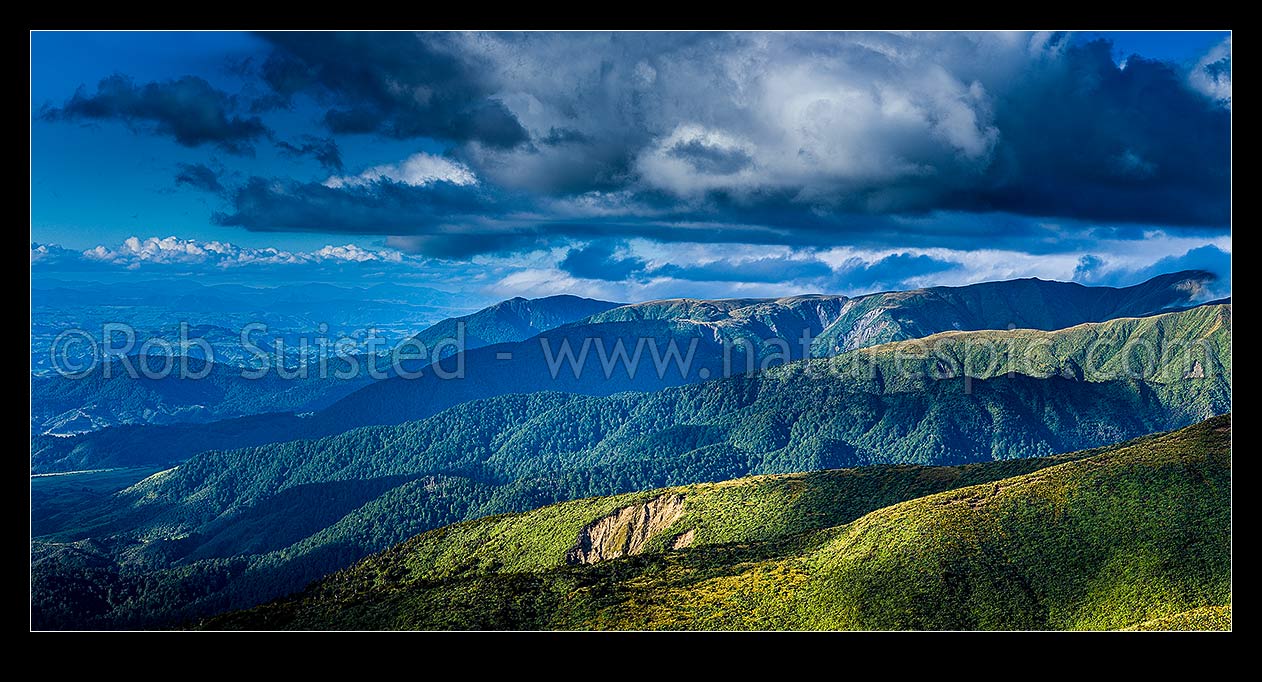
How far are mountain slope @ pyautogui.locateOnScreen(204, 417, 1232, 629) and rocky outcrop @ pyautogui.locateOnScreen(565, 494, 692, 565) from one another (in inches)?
1009

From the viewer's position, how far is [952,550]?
6153 centimetres

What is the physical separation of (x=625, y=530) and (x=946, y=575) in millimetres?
51245

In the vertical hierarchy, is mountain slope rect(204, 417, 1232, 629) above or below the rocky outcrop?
above

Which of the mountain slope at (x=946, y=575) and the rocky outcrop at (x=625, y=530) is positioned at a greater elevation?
the mountain slope at (x=946, y=575)

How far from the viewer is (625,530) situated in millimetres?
106625

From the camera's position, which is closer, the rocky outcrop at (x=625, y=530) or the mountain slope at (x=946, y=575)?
the mountain slope at (x=946, y=575)

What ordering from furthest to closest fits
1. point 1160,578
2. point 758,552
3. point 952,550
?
1. point 758,552
2. point 952,550
3. point 1160,578

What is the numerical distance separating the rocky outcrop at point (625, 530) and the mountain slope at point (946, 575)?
25.6 m

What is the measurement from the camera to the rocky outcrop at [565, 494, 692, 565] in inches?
4104

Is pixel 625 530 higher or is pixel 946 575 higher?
pixel 946 575

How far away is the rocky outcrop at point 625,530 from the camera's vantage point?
104250mm
